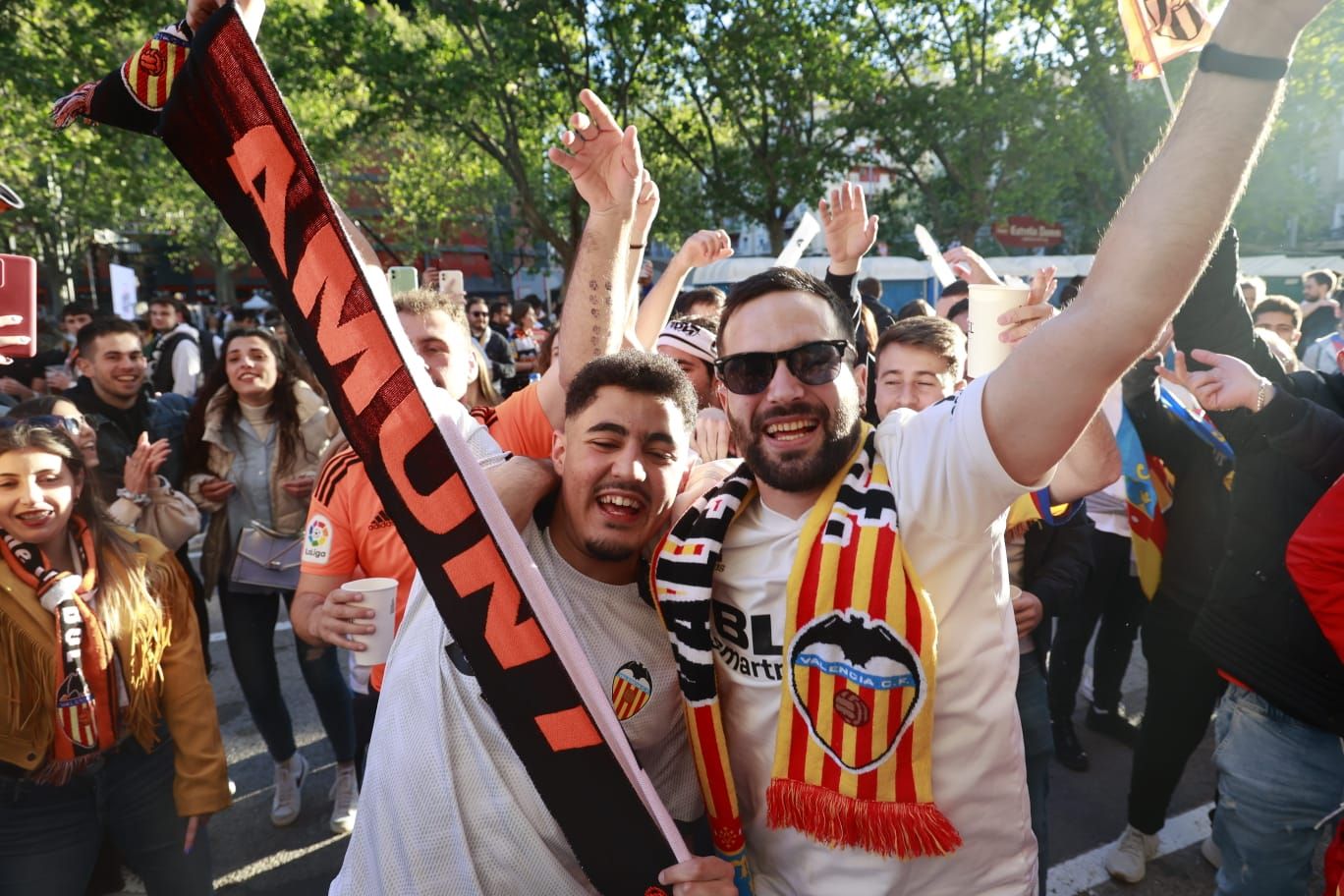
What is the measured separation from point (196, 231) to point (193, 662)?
33163 millimetres

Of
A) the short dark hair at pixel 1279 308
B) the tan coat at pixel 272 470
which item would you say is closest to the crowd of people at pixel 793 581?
the tan coat at pixel 272 470

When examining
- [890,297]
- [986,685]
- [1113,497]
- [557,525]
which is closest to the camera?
[986,685]

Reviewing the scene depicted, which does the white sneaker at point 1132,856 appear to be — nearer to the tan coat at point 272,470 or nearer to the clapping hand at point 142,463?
the tan coat at point 272,470

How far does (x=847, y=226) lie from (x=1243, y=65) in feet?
6.77

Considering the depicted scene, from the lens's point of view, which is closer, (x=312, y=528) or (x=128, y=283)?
(x=312, y=528)

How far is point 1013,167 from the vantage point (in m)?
16.6

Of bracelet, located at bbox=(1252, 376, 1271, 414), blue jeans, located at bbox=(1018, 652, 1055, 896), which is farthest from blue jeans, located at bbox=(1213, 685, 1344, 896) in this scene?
bracelet, located at bbox=(1252, 376, 1271, 414)

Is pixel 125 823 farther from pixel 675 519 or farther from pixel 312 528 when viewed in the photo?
pixel 675 519

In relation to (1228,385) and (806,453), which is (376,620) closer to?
(806,453)

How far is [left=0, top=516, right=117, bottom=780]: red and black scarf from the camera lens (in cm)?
229

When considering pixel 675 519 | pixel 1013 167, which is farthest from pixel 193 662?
pixel 1013 167

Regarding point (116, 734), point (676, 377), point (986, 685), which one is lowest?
point (116, 734)

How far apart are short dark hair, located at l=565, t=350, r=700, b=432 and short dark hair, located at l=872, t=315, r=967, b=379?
4.06 feet

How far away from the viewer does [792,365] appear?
1803mm
